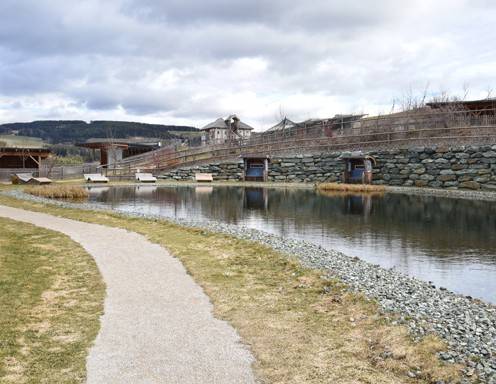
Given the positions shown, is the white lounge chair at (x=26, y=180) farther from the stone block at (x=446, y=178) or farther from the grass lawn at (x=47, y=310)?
the stone block at (x=446, y=178)

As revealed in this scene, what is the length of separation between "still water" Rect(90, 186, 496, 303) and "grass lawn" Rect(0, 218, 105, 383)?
7.86 meters

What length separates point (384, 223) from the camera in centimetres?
2020

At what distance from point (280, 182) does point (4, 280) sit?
127 feet

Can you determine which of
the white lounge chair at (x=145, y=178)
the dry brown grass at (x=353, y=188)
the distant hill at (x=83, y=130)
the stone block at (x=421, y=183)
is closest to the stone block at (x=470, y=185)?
the stone block at (x=421, y=183)

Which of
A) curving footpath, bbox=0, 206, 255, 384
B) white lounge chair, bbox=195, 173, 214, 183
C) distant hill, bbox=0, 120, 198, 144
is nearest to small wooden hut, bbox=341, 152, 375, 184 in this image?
white lounge chair, bbox=195, 173, 214, 183

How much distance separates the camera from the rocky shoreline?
19.4 ft

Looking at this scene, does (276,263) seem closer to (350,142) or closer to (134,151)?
(350,142)

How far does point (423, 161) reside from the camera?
39656 millimetres

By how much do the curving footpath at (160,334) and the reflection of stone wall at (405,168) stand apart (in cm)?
3230

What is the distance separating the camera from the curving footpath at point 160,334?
17.7ft

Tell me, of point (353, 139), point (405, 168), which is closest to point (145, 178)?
point (353, 139)

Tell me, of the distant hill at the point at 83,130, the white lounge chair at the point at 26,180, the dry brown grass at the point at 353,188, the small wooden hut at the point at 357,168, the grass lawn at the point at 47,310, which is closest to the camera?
the grass lawn at the point at 47,310

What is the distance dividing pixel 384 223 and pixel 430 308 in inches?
501

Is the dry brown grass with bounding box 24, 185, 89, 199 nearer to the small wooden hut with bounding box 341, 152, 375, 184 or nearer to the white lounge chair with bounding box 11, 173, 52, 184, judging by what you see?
the white lounge chair with bounding box 11, 173, 52, 184
